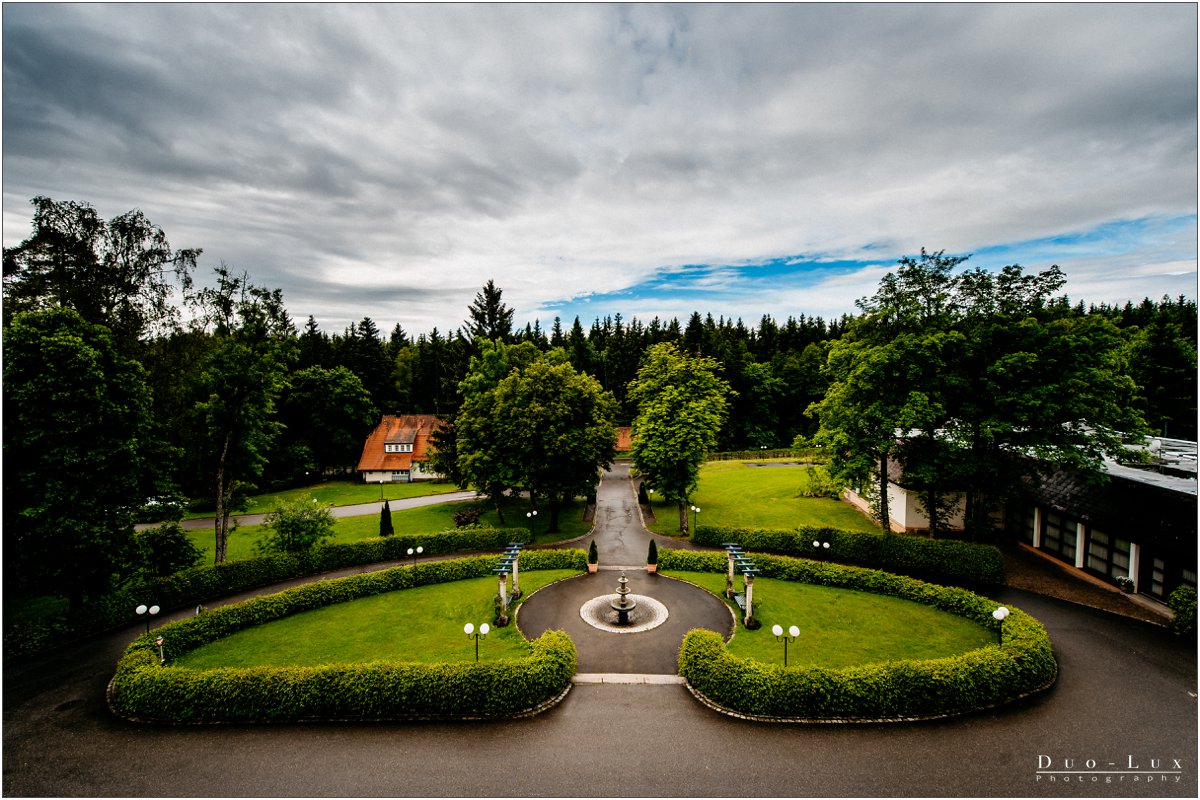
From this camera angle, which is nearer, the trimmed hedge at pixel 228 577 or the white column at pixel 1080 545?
the trimmed hedge at pixel 228 577

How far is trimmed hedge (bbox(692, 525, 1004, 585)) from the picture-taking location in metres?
23.2

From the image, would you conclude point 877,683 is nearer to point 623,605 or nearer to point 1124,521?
point 623,605

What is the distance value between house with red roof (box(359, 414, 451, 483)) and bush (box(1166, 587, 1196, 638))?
171 feet

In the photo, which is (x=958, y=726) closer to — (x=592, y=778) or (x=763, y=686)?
(x=763, y=686)

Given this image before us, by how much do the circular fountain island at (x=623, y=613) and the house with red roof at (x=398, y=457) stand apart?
116ft

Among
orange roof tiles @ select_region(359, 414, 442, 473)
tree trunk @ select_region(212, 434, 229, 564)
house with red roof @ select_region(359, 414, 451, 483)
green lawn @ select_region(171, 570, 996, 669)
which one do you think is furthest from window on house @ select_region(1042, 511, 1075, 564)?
house with red roof @ select_region(359, 414, 451, 483)

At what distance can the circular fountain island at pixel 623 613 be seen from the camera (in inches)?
791

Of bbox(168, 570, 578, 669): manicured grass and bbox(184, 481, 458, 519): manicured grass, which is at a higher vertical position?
bbox(184, 481, 458, 519): manicured grass

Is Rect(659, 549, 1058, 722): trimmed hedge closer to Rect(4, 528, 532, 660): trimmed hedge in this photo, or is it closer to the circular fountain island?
the circular fountain island

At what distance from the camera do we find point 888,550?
25.5 metres

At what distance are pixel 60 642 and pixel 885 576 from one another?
110 feet

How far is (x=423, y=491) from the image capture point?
47.7 metres

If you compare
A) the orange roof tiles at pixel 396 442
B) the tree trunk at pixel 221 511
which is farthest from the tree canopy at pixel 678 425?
the orange roof tiles at pixel 396 442

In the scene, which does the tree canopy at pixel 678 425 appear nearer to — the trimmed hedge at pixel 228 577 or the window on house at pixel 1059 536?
the trimmed hedge at pixel 228 577
